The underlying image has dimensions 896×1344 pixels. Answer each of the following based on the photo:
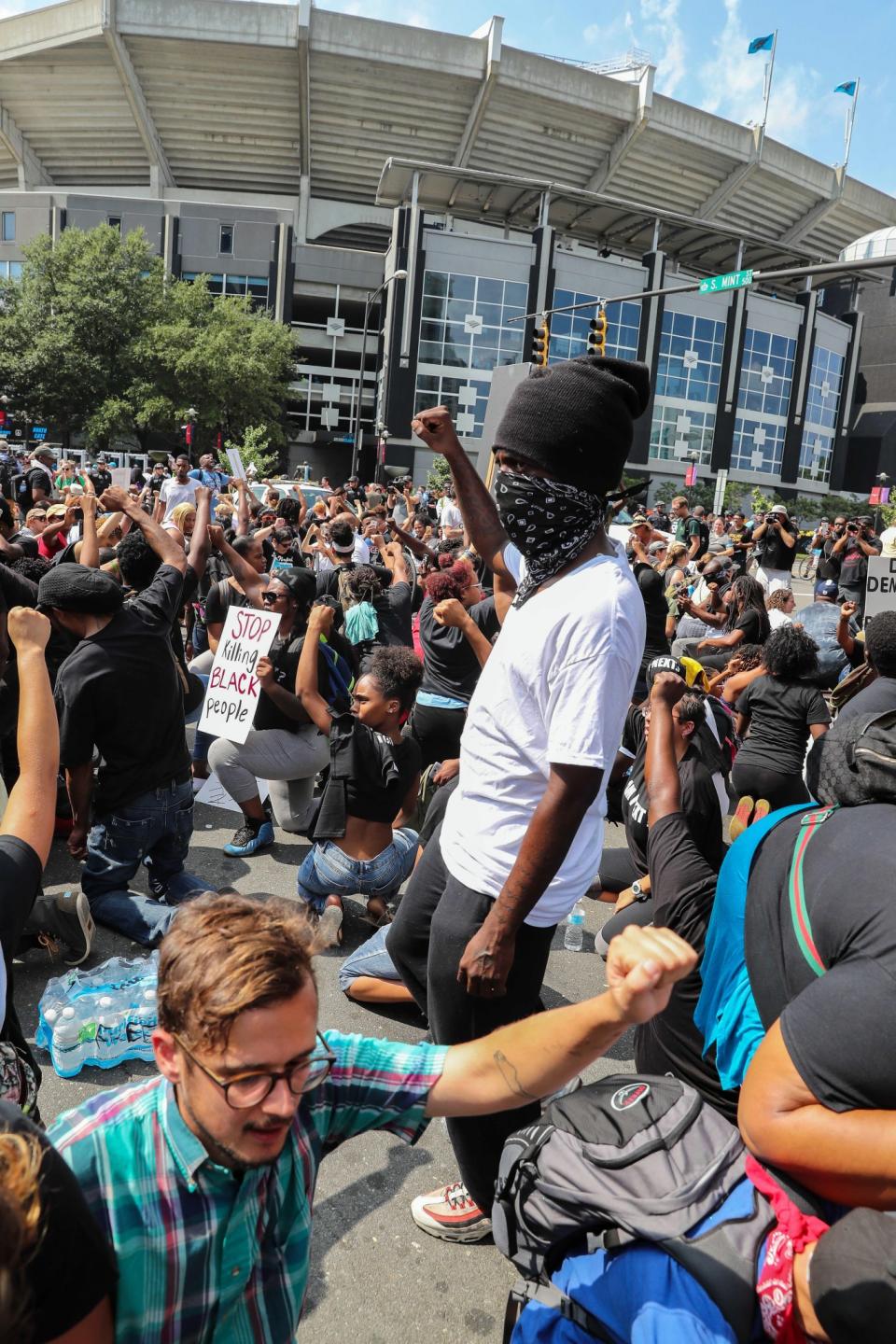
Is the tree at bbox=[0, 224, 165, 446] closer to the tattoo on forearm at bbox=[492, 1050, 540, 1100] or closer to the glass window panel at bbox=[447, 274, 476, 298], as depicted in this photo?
the glass window panel at bbox=[447, 274, 476, 298]

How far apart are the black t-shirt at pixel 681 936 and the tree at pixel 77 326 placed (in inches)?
1563

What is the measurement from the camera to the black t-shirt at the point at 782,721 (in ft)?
16.8

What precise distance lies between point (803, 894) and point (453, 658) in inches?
152

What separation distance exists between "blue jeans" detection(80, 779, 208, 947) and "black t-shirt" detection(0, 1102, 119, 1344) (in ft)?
9.28

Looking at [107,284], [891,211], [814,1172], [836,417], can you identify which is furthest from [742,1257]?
[891,211]

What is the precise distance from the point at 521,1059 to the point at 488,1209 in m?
1.21

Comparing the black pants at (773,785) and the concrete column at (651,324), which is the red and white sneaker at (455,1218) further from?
the concrete column at (651,324)

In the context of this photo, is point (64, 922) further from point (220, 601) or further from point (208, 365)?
point (208, 365)

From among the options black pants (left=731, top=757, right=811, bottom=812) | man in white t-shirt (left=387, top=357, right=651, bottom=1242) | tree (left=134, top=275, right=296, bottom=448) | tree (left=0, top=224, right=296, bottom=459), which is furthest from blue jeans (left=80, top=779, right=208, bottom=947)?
tree (left=0, top=224, right=296, bottom=459)

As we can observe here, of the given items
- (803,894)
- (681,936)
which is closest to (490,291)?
(681,936)

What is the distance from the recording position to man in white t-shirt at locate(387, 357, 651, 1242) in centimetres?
181

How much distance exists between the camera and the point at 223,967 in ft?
3.92

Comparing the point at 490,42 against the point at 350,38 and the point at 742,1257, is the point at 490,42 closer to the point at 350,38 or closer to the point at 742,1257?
the point at 350,38

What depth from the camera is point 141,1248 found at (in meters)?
1.21
